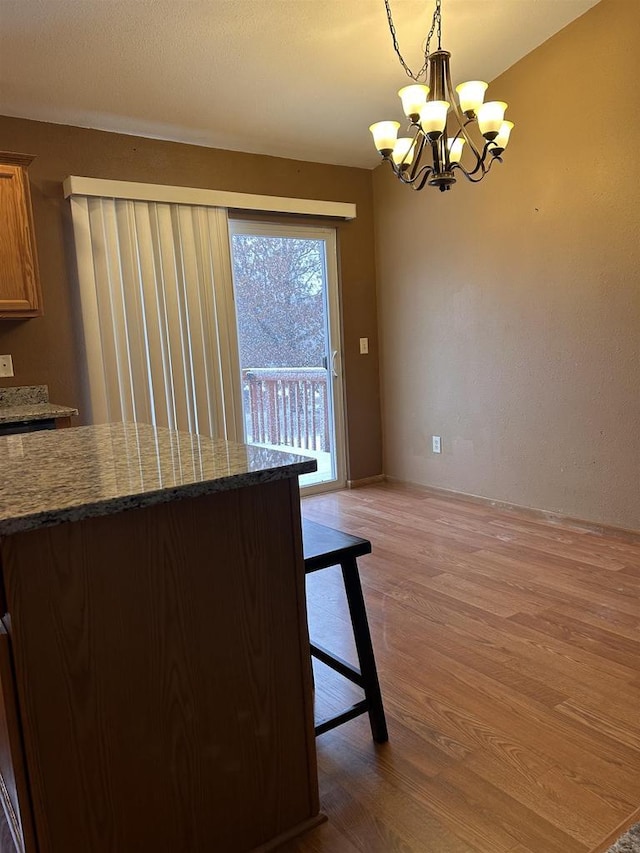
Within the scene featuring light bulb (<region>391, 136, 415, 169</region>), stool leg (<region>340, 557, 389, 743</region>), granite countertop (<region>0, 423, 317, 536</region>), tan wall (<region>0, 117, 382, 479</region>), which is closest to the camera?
granite countertop (<region>0, 423, 317, 536</region>)

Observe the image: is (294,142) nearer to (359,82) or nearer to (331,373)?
(359,82)

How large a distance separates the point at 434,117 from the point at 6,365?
2561mm

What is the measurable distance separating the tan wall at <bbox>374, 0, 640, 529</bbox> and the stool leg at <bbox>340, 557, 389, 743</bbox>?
2.32 meters

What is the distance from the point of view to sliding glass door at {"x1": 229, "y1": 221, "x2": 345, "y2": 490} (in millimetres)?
4379

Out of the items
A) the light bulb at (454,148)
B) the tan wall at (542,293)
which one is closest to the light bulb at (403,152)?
the light bulb at (454,148)

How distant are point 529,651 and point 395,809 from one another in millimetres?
958

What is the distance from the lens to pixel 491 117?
2707 mm

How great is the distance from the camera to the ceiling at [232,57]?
290 cm

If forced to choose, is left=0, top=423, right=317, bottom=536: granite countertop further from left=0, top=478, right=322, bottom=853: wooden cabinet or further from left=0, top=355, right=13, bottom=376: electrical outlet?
left=0, top=355, right=13, bottom=376: electrical outlet

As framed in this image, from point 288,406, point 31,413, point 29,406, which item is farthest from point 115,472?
point 288,406

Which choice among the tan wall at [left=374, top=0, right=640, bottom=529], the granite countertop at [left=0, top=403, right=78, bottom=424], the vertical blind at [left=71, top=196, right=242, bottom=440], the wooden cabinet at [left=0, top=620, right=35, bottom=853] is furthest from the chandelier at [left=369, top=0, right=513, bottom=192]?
the wooden cabinet at [left=0, top=620, right=35, bottom=853]

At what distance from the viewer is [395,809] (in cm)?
157

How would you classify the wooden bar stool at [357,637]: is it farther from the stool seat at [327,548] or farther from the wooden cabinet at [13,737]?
the wooden cabinet at [13,737]

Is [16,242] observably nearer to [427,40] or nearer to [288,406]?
[288,406]
